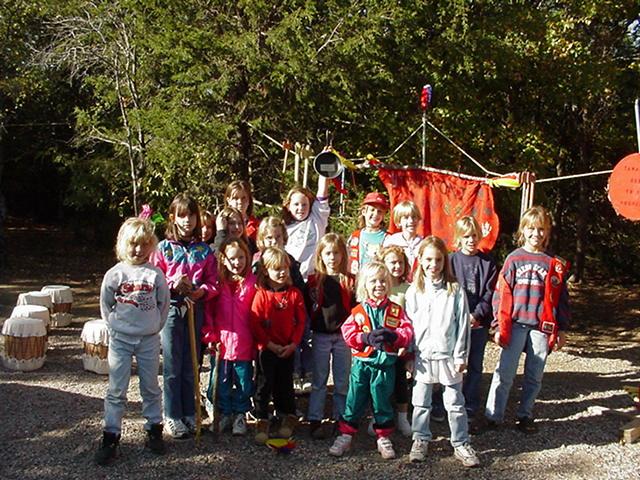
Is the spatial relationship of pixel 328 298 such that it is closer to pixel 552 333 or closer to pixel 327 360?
pixel 327 360

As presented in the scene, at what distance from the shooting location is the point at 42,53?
11.6m

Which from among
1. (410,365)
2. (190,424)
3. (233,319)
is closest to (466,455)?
(410,365)

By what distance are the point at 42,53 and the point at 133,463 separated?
29.9ft

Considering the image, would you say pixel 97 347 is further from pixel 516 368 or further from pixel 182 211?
pixel 516 368

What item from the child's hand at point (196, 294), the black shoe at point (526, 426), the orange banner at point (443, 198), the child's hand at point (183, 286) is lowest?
the black shoe at point (526, 426)

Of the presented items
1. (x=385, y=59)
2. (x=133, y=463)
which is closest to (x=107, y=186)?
(x=385, y=59)

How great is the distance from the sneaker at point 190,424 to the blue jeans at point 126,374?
13.5 inches

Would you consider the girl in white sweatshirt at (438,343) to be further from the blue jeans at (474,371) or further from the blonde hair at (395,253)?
the blue jeans at (474,371)

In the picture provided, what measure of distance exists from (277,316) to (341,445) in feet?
2.94

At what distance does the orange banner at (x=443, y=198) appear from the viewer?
21.0 feet

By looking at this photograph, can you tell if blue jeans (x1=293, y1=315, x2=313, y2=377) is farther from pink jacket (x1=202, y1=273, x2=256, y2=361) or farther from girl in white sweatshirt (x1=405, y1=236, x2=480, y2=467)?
girl in white sweatshirt (x1=405, y1=236, x2=480, y2=467)

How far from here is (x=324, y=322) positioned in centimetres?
475

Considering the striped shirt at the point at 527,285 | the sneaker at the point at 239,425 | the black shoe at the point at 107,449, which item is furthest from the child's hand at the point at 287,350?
the striped shirt at the point at 527,285

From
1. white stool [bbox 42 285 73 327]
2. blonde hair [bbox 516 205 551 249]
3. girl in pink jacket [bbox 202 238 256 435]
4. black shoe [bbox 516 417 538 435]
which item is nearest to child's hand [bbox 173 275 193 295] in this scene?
girl in pink jacket [bbox 202 238 256 435]
